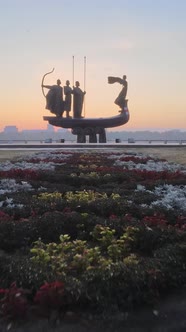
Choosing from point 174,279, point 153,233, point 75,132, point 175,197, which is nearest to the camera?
point 174,279

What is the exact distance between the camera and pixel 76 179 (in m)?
8.75

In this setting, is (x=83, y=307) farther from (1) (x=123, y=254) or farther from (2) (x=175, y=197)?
(2) (x=175, y=197)

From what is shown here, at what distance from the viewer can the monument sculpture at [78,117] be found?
1319 inches

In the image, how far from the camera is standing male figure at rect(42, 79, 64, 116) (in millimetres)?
33531

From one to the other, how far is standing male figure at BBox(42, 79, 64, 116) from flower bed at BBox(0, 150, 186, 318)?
27182 millimetres

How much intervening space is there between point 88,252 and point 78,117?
3115 cm

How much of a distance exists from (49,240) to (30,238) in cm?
18

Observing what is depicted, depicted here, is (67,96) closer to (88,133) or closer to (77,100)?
(77,100)

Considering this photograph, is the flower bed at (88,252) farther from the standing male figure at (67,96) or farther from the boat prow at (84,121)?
the standing male figure at (67,96)

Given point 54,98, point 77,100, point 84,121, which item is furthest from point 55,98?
point 84,121

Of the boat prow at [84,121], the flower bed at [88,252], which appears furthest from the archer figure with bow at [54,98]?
the flower bed at [88,252]

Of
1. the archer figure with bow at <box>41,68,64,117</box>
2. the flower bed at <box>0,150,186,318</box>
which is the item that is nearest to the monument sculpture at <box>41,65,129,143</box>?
the archer figure with bow at <box>41,68,64,117</box>

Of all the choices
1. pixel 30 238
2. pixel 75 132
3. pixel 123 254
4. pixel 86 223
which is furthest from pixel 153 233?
pixel 75 132

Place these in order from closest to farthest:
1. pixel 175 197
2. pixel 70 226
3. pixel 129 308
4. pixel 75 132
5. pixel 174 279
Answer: pixel 129 308, pixel 174 279, pixel 70 226, pixel 175 197, pixel 75 132
